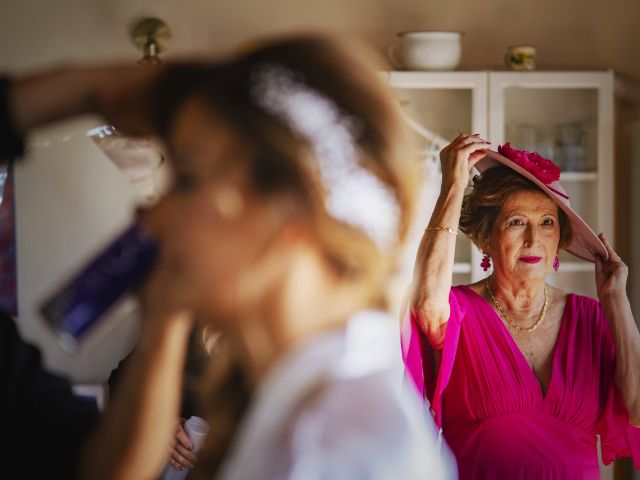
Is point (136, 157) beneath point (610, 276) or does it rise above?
above

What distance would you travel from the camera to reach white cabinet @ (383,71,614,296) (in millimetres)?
1965

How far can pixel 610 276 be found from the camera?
116 cm

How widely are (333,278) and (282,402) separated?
84 millimetres

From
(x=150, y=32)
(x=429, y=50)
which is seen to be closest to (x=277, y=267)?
(x=150, y=32)

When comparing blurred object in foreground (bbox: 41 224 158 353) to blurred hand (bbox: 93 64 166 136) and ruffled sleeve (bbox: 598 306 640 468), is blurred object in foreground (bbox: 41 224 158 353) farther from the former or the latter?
ruffled sleeve (bbox: 598 306 640 468)

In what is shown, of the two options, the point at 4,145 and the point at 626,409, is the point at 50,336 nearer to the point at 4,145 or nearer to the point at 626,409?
the point at 4,145

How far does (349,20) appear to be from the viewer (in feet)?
6.95

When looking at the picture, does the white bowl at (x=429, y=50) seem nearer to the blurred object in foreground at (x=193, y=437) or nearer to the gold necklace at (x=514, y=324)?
the gold necklace at (x=514, y=324)

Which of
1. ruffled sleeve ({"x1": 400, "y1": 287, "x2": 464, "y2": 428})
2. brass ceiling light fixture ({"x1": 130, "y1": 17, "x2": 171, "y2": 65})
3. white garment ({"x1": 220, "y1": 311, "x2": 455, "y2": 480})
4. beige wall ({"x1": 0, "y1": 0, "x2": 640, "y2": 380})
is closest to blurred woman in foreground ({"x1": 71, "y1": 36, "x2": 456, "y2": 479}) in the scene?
white garment ({"x1": 220, "y1": 311, "x2": 455, "y2": 480})

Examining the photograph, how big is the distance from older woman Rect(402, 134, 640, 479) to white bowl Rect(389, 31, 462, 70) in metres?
0.82

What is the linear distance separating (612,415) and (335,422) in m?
0.76

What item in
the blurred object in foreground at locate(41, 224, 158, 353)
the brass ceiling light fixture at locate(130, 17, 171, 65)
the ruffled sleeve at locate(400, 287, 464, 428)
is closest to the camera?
the blurred object in foreground at locate(41, 224, 158, 353)

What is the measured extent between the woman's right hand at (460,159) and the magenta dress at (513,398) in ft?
0.59

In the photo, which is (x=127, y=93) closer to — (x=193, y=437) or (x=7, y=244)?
(x=193, y=437)
